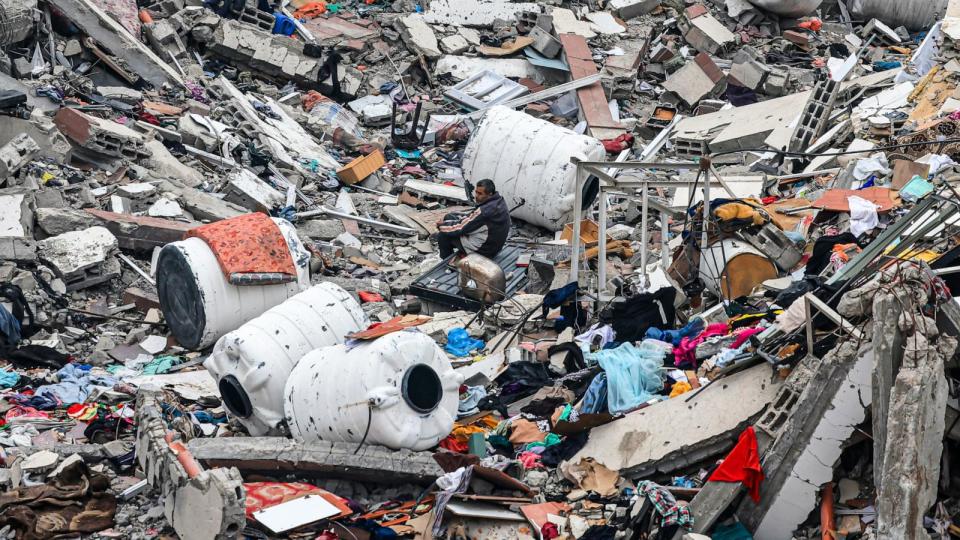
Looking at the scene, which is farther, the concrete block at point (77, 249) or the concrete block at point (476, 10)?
the concrete block at point (476, 10)

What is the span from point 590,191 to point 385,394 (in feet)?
19.7

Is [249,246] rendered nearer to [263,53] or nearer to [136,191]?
[136,191]

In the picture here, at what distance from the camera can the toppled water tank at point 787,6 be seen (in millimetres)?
19688

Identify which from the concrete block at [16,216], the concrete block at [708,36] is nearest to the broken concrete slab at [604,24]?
the concrete block at [708,36]

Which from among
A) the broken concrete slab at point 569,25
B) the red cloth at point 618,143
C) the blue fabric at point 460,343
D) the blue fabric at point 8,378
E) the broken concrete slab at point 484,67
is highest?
the blue fabric at point 8,378

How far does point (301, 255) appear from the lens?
10625 mm

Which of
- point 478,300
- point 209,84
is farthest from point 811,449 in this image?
point 209,84

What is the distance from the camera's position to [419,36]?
18.7 m

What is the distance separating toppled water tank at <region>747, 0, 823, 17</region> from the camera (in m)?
19.7

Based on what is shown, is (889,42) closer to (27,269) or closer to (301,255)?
(301,255)

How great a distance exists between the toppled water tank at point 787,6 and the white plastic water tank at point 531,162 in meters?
7.48

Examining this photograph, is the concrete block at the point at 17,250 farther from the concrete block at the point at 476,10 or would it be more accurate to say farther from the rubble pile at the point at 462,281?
the concrete block at the point at 476,10

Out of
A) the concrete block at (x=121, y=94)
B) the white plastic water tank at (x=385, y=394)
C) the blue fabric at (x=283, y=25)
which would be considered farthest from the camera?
the blue fabric at (x=283, y=25)

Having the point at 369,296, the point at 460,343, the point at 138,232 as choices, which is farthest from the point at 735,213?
the point at 138,232
